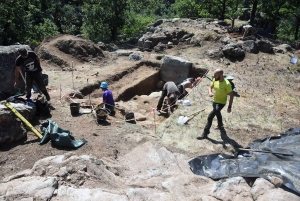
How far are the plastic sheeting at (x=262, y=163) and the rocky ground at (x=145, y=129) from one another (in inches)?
10.8

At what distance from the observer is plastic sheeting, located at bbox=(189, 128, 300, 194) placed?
537 cm

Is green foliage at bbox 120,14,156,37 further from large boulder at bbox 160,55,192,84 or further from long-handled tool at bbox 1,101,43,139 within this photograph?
long-handled tool at bbox 1,101,43,139

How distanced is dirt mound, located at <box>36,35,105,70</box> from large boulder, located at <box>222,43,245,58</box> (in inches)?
267

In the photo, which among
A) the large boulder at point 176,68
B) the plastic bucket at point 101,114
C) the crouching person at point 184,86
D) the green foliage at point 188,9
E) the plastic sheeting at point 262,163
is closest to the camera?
the plastic sheeting at point 262,163

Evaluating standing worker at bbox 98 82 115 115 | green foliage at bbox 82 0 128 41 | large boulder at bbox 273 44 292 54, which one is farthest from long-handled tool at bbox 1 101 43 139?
green foliage at bbox 82 0 128 41

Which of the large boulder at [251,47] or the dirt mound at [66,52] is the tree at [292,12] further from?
the dirt mound at [66,52]

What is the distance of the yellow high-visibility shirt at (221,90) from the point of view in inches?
274

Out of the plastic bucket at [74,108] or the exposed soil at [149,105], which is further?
the plastic bucket at [74,108]

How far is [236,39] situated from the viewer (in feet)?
55.4

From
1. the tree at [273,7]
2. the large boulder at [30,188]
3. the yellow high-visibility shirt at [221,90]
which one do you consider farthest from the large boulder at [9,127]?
the tree at [273,7]

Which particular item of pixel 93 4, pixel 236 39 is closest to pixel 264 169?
pixel 236 39

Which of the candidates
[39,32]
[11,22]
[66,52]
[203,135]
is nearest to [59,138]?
[203,135]

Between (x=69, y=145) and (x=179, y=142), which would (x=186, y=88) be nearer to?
(x=179, y=142)

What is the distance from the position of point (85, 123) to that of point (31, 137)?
1.55 metres
